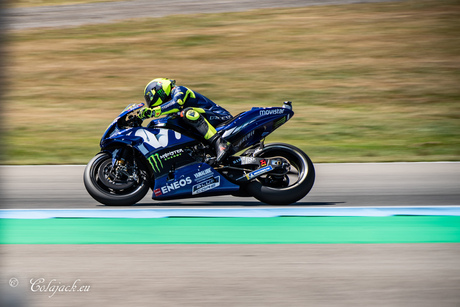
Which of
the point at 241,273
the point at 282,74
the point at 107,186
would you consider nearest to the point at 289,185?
the point at 107,186

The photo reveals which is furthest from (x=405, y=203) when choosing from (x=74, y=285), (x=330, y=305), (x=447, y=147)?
(x=447, y=147)

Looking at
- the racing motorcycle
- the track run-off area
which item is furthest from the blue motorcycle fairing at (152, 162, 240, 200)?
the track run-off area

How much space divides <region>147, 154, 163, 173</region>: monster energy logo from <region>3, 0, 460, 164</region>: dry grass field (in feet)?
14.4

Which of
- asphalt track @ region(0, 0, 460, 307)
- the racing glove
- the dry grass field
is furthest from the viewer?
the dry grass field

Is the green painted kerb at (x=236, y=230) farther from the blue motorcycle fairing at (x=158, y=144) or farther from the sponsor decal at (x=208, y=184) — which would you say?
the blue motorcycle fairing at (x=158, y=144)

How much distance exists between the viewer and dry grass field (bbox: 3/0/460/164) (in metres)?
13.8

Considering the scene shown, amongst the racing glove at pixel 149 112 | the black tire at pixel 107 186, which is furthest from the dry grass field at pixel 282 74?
the racing glove at pixel 149 112

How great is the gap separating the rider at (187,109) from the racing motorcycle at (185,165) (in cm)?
15

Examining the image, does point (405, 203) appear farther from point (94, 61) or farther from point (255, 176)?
point (94, 61)

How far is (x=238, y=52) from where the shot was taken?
70.6 ft

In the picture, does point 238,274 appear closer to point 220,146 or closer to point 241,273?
point 241,273

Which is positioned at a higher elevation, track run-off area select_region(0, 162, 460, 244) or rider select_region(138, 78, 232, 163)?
rider select_region(138, 78, 232, 163)

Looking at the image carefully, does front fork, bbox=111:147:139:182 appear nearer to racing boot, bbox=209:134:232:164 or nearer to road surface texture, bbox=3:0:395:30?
racing boot, bbox=209:134:232:164

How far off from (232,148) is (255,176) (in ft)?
1.41
